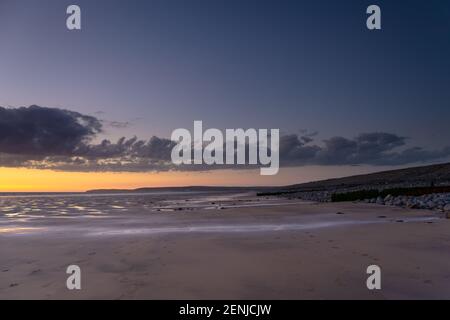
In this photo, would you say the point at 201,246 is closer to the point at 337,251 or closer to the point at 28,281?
the point at 337,251

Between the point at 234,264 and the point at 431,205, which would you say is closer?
the point at 234,264

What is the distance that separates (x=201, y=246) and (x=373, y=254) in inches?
161

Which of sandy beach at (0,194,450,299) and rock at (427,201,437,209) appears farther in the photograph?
rock at (427,201,437,209)

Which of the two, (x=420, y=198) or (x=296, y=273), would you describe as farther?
(x=420, y=198)

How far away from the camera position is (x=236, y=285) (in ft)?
21.6

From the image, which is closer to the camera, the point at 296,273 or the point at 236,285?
the point at 236,285

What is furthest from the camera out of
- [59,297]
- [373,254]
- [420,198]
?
[420,198]

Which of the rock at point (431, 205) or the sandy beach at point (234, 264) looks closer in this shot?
the sandy beach at point (234, 264)

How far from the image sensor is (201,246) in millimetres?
10617
